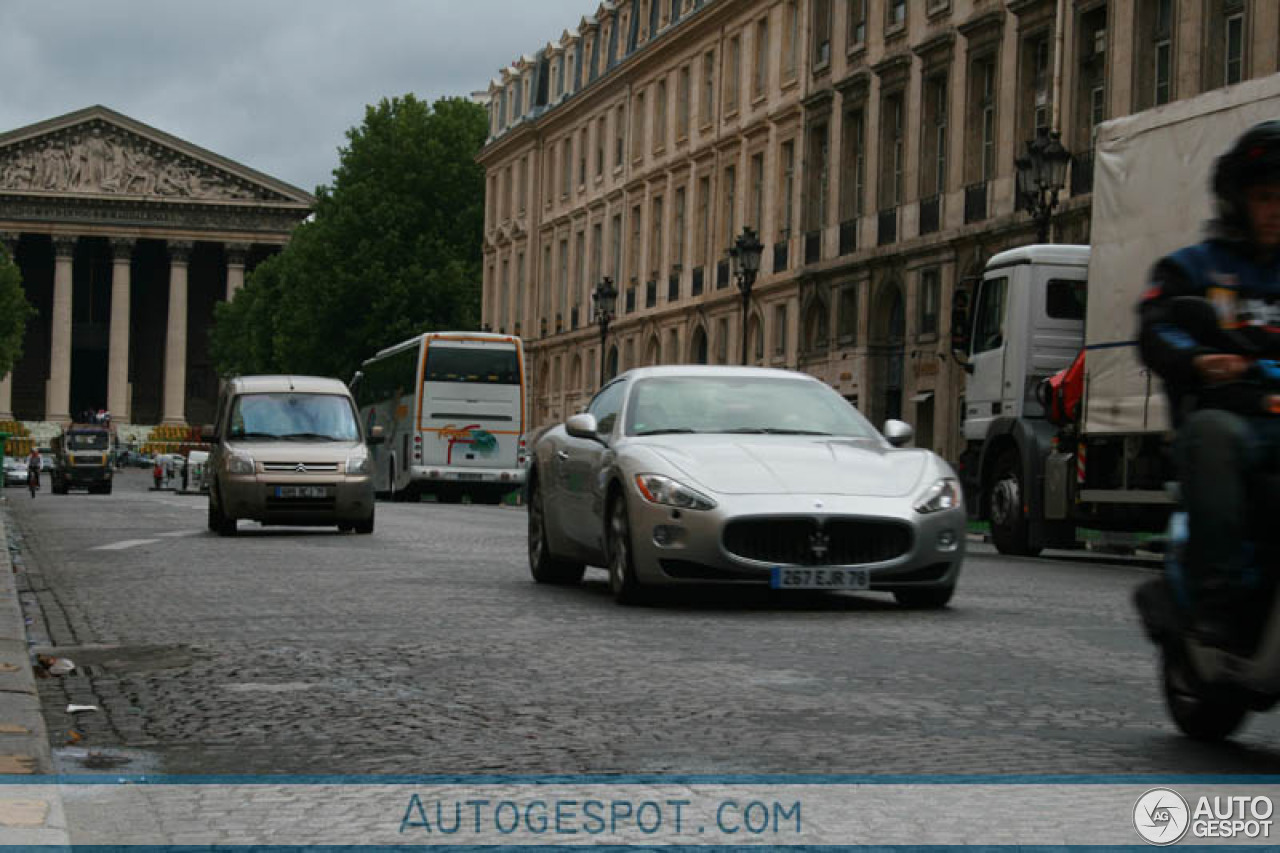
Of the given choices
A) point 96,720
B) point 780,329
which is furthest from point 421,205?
point 96,720

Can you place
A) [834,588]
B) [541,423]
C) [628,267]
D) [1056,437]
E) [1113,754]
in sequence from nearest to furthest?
[1113,754], [834,588], [1056,437], [628,267], [541,423]

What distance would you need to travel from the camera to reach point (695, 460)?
11570 mm

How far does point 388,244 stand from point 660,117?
585 inches

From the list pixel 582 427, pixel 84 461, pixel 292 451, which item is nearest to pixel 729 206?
pixel 84 461

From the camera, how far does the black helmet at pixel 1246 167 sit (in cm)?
565

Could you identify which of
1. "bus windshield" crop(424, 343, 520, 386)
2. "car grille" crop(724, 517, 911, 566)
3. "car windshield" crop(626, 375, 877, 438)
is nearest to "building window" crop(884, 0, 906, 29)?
"bus windshield" crop(424, 343, 520, 386)

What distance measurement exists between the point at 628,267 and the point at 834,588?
54.1 meters

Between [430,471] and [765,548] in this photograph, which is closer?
A: [765,548]

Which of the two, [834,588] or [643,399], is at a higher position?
[643,399]

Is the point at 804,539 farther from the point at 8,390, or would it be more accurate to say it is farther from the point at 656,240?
the point at 8,390

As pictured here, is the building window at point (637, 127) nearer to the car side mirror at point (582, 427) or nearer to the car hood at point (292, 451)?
the car hood at point (292, 451)

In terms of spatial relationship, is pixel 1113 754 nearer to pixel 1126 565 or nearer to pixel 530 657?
pixel 530 657

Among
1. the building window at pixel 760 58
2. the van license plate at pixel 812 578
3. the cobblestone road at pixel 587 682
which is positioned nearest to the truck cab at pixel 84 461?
the building window at pixel 760 58

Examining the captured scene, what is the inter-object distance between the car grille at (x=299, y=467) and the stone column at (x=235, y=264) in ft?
327
